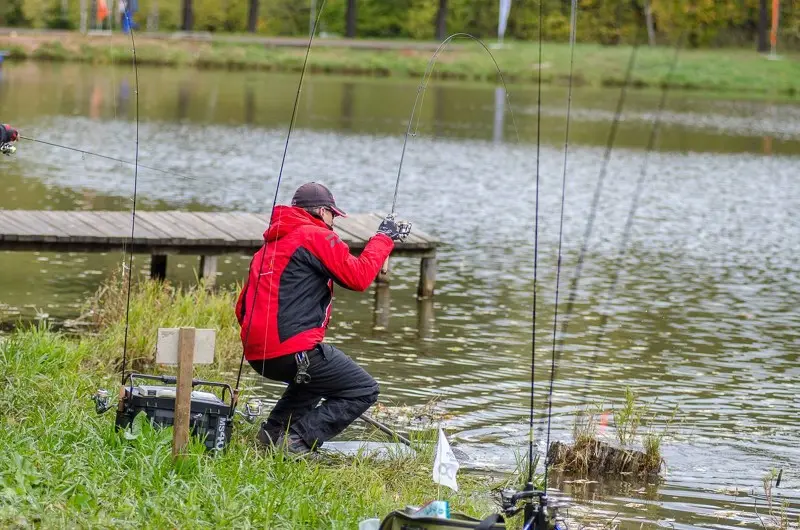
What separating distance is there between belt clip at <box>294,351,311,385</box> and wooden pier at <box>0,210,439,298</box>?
4287 millimetres

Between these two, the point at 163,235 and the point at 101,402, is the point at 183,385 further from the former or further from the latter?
the point at 163,235

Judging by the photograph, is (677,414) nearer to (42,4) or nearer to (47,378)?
(47,378)

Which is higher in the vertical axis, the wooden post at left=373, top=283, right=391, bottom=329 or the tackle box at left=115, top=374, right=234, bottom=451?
the tackle box at left=115, top=374, right=234, bottom=451

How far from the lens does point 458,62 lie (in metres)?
54.9

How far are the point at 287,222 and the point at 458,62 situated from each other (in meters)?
49.3

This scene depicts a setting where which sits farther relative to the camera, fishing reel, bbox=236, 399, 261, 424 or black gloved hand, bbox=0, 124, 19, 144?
black gloved hand, bbox=0, 124, 19, 144

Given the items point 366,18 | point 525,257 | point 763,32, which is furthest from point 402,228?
point 366,18

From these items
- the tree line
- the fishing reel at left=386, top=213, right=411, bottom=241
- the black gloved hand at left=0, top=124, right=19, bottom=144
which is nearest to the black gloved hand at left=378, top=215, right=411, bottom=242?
the fishing reel at left=386, top=213, right=411, bottom=241

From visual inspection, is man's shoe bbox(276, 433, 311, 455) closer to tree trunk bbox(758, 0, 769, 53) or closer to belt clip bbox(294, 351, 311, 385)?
belt clip bbox(294, 351, 311, 385)

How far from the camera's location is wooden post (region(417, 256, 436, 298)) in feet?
40.0

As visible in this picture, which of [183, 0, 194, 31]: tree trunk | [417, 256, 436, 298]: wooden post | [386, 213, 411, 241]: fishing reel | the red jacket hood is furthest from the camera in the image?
[183, 0, 194, 31]: tree trunk

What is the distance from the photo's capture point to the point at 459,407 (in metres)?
8.55

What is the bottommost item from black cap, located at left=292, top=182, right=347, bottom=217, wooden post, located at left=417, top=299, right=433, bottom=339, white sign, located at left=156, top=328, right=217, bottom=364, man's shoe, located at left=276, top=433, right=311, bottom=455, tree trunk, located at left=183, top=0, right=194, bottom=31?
wooden post, located at left=417, top=299, right=433, bottom=339

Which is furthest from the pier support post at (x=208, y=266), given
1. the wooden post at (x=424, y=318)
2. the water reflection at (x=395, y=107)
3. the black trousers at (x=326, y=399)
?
the water reflection at (x=395, y=107)
